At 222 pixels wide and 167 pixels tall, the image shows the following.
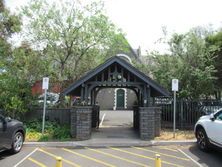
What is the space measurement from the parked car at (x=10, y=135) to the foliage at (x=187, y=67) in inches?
360

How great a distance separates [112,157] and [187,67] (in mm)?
8655

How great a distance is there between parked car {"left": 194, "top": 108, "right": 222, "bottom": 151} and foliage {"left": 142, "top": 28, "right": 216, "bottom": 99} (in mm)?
5448

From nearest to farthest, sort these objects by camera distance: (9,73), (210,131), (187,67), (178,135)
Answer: (210,131), (178,135), (9,73), (187,67)

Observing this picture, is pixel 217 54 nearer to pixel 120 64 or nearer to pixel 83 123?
pixel 120 64

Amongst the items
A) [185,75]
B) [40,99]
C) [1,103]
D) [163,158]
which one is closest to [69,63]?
[40,99]

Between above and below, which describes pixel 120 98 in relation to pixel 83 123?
above

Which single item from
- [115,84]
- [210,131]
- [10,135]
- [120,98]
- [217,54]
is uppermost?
[217,54]

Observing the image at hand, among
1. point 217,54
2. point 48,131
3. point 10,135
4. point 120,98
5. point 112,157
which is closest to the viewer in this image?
point 10,135

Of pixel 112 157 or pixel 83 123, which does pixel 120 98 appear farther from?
pixel 112 157

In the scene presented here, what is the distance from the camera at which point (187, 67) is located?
16.7 metres

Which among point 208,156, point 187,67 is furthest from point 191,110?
point 208,156

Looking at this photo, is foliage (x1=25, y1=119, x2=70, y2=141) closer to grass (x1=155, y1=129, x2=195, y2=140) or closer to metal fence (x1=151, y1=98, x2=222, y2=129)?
grass (x1=155, y1=129, x2=195, y2=140)

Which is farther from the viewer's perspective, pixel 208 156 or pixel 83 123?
pixel 83 123

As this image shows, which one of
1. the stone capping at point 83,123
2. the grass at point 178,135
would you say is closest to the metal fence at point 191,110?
the grass at point 178,135
